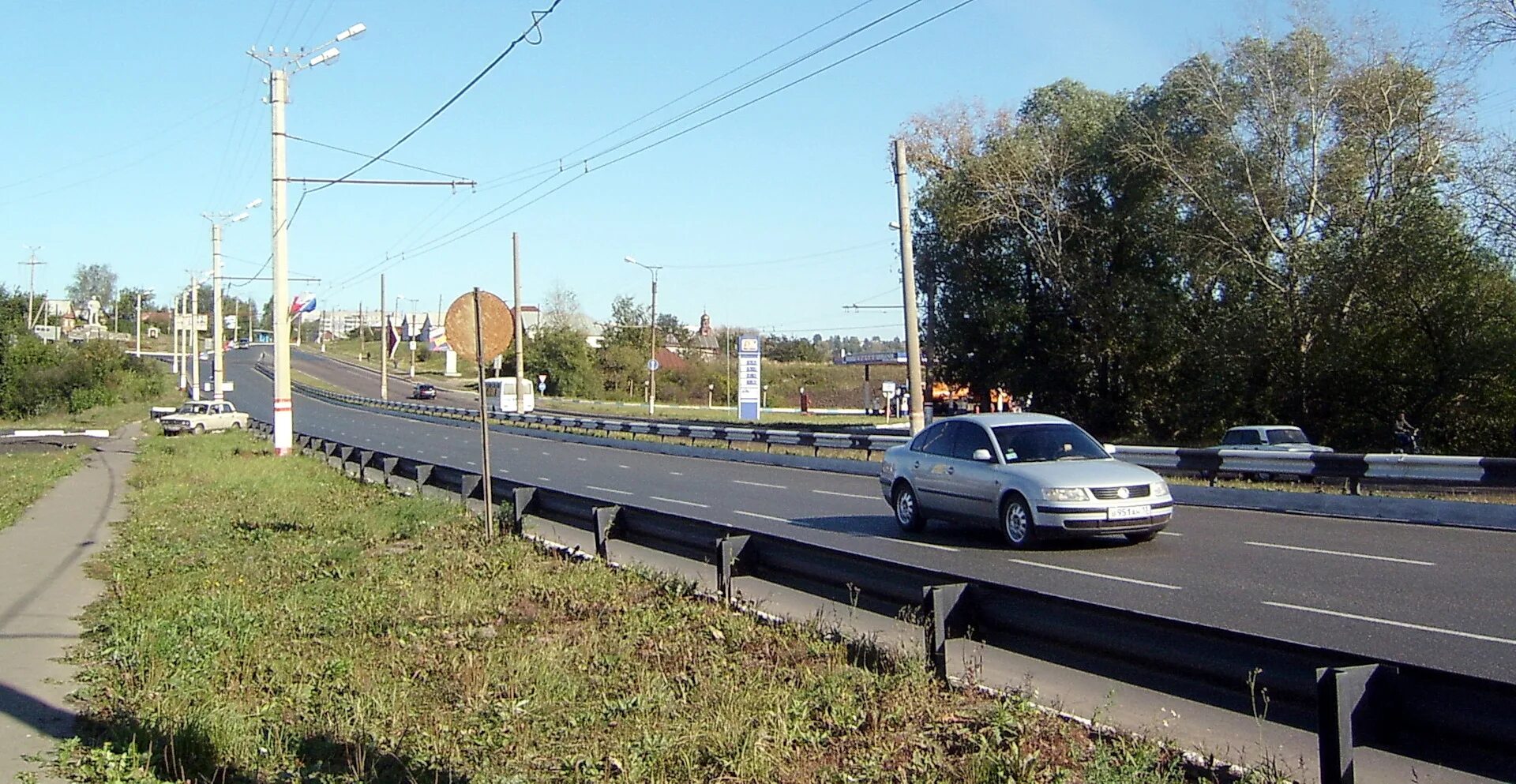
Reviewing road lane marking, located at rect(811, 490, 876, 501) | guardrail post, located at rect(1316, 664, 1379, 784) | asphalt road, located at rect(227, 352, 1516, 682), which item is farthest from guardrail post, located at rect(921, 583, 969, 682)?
road lane marking, located at rect(811, 490, 876, 501)

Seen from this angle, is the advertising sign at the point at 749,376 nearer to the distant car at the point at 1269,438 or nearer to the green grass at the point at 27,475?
the distant car at the point at 1269,438

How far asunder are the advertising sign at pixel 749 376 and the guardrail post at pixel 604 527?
33360 millimetres

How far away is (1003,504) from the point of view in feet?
50.5

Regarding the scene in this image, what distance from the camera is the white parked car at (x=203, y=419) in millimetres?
57281

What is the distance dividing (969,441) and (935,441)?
0.90 m

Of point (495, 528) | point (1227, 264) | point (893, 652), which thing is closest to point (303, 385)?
point (1227, 264)

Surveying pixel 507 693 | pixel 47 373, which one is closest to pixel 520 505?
pixel 507 693

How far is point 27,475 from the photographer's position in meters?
30.2

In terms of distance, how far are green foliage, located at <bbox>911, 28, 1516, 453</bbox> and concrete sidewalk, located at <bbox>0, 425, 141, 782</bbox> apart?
34.2 metres

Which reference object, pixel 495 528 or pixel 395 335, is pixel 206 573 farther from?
pixel 395 335

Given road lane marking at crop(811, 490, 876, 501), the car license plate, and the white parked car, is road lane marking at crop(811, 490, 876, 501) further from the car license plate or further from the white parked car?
the white parked car

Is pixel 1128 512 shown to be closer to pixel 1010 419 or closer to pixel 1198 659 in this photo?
pixel 1010 419

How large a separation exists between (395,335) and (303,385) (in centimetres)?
1626

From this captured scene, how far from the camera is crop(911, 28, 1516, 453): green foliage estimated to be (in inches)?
1500
